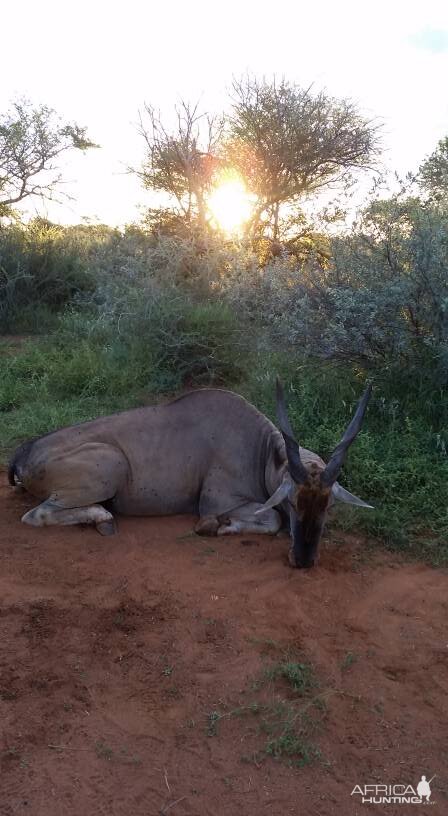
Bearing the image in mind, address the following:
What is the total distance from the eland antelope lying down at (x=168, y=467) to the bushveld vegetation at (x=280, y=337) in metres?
0.67

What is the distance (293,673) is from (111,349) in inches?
230

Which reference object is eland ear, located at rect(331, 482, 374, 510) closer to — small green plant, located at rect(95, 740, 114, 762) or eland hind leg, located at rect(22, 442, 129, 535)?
eland hind leg, located at rect(22, 442, 129, 535)

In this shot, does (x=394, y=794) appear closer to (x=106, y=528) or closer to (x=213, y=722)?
(x=213, y=722)

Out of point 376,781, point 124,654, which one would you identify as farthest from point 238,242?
point 376,781

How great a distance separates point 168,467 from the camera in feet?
17.6

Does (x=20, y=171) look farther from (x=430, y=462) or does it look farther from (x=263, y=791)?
(x=263, y=791)

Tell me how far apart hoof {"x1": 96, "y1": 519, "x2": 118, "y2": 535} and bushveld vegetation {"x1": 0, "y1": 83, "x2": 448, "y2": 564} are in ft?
5.56

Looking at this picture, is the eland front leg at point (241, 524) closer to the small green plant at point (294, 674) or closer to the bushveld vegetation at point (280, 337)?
the bushveld vegetation at point (280, 337)

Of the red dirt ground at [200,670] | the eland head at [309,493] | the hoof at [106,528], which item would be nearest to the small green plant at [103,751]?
the red dirt ground at [200,670]

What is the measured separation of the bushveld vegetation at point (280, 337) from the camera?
576 cm

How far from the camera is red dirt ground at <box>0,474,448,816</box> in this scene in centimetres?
277

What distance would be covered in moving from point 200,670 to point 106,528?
5.86 feet

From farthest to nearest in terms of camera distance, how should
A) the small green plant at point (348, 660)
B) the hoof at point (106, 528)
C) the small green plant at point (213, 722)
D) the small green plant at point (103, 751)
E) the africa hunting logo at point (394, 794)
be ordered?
1. the hoof at point (106, 528)
2. the small green plant at point (348, 660)
3. the small green plant at point (213, 722)
4. the small green plant at point (103, 751)
5. the africa hunting logo at point (394, 794)

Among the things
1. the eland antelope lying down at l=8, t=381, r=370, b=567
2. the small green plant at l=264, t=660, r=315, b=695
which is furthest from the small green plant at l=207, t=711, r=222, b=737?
the eland antelope lying down at l=8, t=381, r=370, b=567
